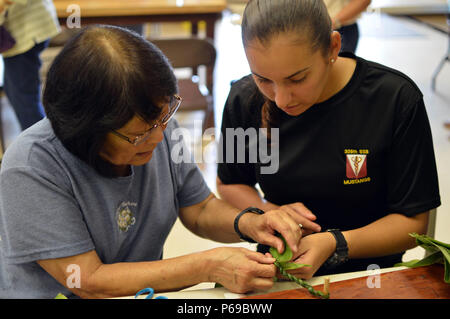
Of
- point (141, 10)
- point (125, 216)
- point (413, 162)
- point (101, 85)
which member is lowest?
point (125, 216)

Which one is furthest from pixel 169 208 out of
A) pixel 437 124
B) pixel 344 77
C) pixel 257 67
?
pixel 437 124

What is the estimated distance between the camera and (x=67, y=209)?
1.14 meters

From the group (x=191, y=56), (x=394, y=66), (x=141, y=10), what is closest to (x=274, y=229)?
(x=191, y=56)

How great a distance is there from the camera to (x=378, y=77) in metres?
1.33

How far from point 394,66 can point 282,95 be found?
4.67m

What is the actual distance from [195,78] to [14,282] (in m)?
2.78

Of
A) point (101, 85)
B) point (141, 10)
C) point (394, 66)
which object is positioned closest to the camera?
point (101, 85)

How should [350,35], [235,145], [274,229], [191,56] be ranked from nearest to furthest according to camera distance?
[274,229]
[235,145]
[350,35]
[191,56]

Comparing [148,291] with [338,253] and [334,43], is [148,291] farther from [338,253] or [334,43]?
[334,43]

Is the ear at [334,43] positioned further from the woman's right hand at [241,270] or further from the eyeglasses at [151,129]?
the woman's right hand at [241,270]

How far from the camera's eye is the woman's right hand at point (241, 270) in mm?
1099

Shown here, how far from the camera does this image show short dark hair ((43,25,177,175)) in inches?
40.5

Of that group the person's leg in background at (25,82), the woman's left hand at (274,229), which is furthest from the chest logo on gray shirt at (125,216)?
the person's leg in background at (25,82)

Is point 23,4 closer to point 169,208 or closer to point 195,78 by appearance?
point 195,78
